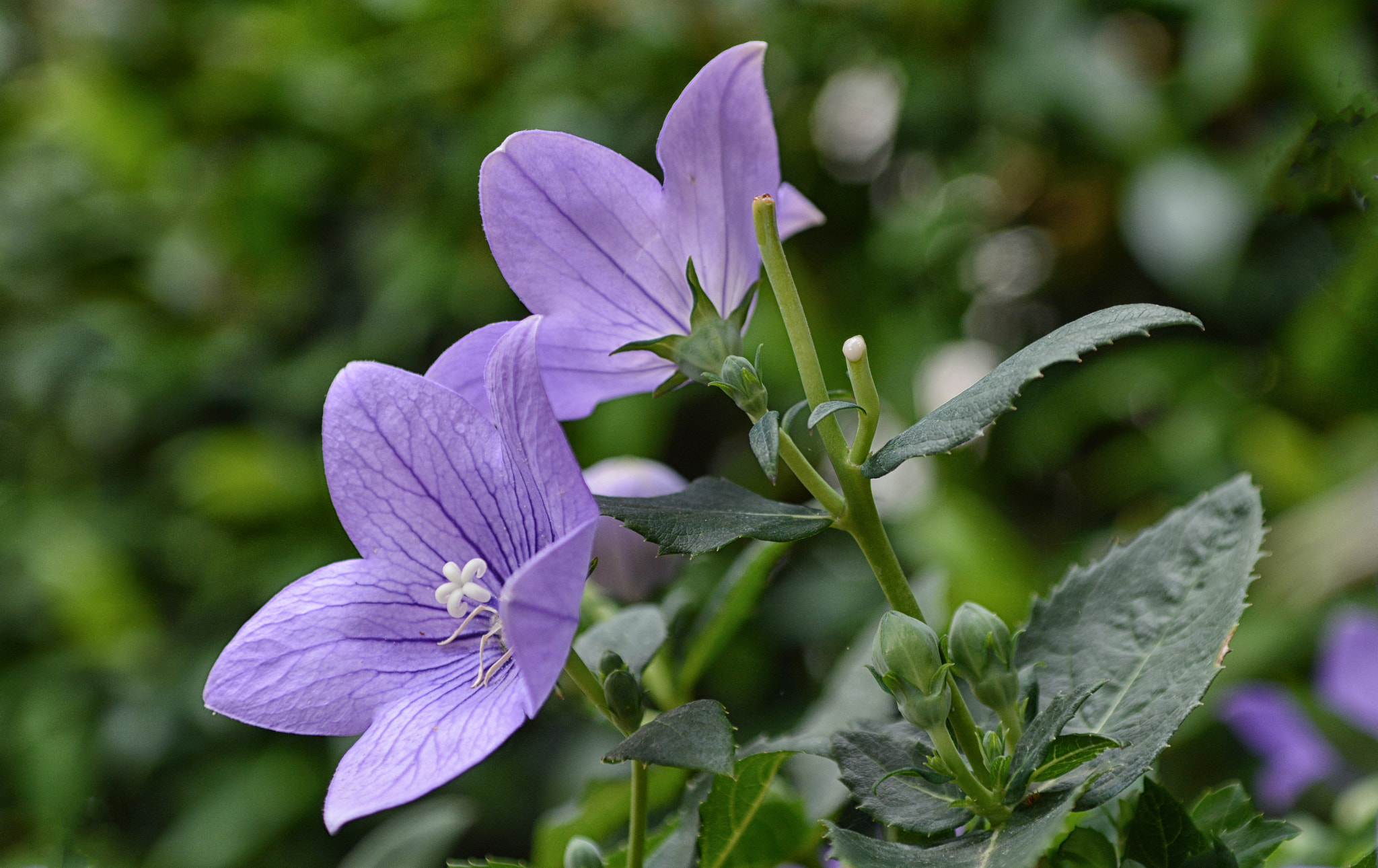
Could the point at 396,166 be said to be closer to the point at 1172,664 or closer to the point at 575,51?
the point at 575,51

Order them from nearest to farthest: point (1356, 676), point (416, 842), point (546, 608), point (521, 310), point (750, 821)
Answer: point (546, 608)
point (750, 821)
point (416, 842)
point (1356, 676)
point (521, 310)

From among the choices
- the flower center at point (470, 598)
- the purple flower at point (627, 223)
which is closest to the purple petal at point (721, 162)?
the purple flower at point (627, 223)

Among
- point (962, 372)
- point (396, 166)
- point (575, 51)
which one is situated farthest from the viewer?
point (396, 166)

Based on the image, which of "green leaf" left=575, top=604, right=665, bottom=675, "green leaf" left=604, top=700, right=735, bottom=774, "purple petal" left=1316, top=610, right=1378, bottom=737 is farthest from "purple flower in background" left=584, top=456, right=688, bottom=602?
"purple petal" left=1316, top=610, right=1378, bottom=737

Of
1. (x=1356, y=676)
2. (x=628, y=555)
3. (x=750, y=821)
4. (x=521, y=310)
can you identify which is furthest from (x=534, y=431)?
(x=521, y=310)

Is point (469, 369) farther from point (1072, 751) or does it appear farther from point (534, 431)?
point (1072, 751)

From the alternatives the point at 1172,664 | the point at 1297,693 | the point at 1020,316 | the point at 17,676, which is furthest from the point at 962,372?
the point at 17,676

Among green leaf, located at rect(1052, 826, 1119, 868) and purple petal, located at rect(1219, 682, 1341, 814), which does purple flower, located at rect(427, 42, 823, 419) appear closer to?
green leaf, located at rect(1052, 826, 1119, 868)
